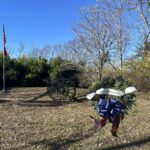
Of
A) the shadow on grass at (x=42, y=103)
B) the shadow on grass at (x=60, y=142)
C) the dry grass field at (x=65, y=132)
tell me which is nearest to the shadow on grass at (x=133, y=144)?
the dry grass field at (x=65, y=132)

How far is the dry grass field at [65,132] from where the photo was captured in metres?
8.02

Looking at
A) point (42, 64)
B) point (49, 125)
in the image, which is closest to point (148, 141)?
point (49, 125)

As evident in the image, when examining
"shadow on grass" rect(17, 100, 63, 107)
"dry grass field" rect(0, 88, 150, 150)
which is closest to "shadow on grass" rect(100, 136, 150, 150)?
"dry grass field" rect(0, 88, 150, 150)

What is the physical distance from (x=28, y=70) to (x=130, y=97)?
26.3 m

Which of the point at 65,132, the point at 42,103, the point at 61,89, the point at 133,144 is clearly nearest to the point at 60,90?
the point at 61,89

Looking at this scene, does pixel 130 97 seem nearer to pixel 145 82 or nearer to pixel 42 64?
pixel 145 82

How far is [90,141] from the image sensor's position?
27.5 feet

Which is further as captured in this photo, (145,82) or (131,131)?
(145,82)

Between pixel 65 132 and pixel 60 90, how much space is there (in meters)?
8.65

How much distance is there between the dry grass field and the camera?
316 inches

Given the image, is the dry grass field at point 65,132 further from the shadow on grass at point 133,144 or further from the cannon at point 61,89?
the cannon at point 61,89

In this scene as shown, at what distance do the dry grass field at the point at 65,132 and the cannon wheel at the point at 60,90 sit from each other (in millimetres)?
4065

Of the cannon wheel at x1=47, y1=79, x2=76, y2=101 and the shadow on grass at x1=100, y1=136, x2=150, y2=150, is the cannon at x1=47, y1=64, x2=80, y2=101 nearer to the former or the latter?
the cannon wheel at x1=47, y1=79, x2=76, y2=101

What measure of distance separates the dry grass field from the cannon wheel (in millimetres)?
4065
